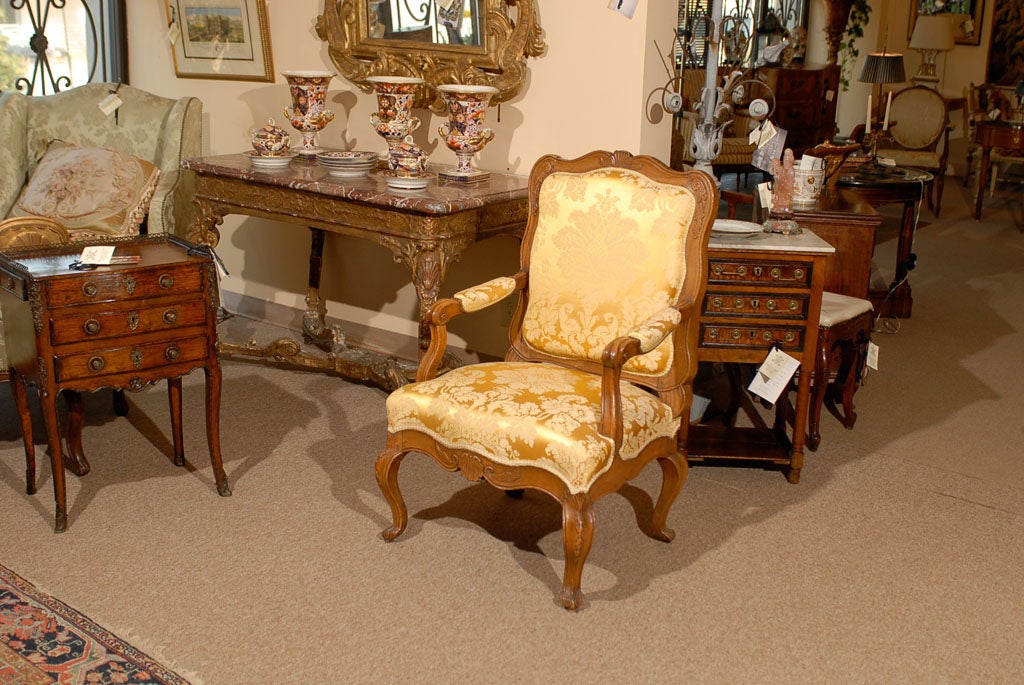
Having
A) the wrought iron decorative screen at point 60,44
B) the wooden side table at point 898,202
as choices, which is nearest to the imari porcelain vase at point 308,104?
the wrought iron decorative screen at point 60,44

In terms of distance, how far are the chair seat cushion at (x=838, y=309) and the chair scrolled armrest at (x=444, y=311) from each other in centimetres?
120

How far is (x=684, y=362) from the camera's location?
10.2 feet

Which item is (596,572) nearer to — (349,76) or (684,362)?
(684,362)

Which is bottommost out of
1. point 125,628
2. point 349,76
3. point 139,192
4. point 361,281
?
point 125,628

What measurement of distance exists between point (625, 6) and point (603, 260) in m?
1.20

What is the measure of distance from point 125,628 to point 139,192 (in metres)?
2.22

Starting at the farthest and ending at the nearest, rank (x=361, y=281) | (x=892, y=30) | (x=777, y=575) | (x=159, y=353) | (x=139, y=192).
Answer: (x=892, y=30) < (x=361, y=281) < (x=139, y=192) < (x=159, y=353) < (x=777, y=575)

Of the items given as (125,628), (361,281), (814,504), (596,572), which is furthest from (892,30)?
(125,628)

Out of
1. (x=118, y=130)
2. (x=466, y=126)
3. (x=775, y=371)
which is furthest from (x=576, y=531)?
(x=118, y=130)

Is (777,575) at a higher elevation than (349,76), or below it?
below

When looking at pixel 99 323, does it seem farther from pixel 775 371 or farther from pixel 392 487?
pixel 775 371

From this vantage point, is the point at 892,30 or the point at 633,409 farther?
the point at 892,30

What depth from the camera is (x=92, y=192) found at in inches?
170

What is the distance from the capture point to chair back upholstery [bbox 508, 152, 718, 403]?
3053 millimetres
